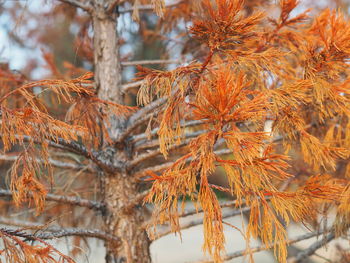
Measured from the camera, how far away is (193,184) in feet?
4.85

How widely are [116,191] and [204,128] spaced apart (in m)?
0.77

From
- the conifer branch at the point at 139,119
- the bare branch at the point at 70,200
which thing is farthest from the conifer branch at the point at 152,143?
the bare branch at the point at 70,200

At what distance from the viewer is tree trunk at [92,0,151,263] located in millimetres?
2406

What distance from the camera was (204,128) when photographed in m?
1.99

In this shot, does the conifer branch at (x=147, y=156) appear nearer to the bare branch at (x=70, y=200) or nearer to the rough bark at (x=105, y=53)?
the bare branch at (x=70, y=200)

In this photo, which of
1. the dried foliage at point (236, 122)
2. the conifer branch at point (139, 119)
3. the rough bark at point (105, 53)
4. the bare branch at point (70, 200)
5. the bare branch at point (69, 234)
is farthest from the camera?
the rough bark at point (105, 53)

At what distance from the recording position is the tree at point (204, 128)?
145 centimetres

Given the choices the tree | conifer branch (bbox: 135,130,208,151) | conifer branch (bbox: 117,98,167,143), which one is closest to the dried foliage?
the tree

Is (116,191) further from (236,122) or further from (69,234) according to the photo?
(236,122)

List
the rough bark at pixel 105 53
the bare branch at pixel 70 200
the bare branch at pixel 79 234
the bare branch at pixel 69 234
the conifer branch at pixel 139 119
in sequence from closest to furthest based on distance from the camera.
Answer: the bare branch at pixel 69 234
the bare branch at pixel 79 234
the bare branch at pixel 70 200
the conifer branch at pixel 139 119
the rough bark at pixel 105 53

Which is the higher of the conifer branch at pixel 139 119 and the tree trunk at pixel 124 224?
the conifer branch at pixel 139 119

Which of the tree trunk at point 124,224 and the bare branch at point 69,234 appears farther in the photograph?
the tree trunk at point 124,224

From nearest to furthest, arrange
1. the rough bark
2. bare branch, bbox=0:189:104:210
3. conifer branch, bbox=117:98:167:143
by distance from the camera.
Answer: bare branch, bbox=0:189:104:210
conifer branch, bbox=117:98:167:143
the rough bark

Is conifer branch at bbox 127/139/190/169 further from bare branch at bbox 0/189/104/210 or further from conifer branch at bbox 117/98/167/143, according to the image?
bare branch at bbox 0/189/104/210
